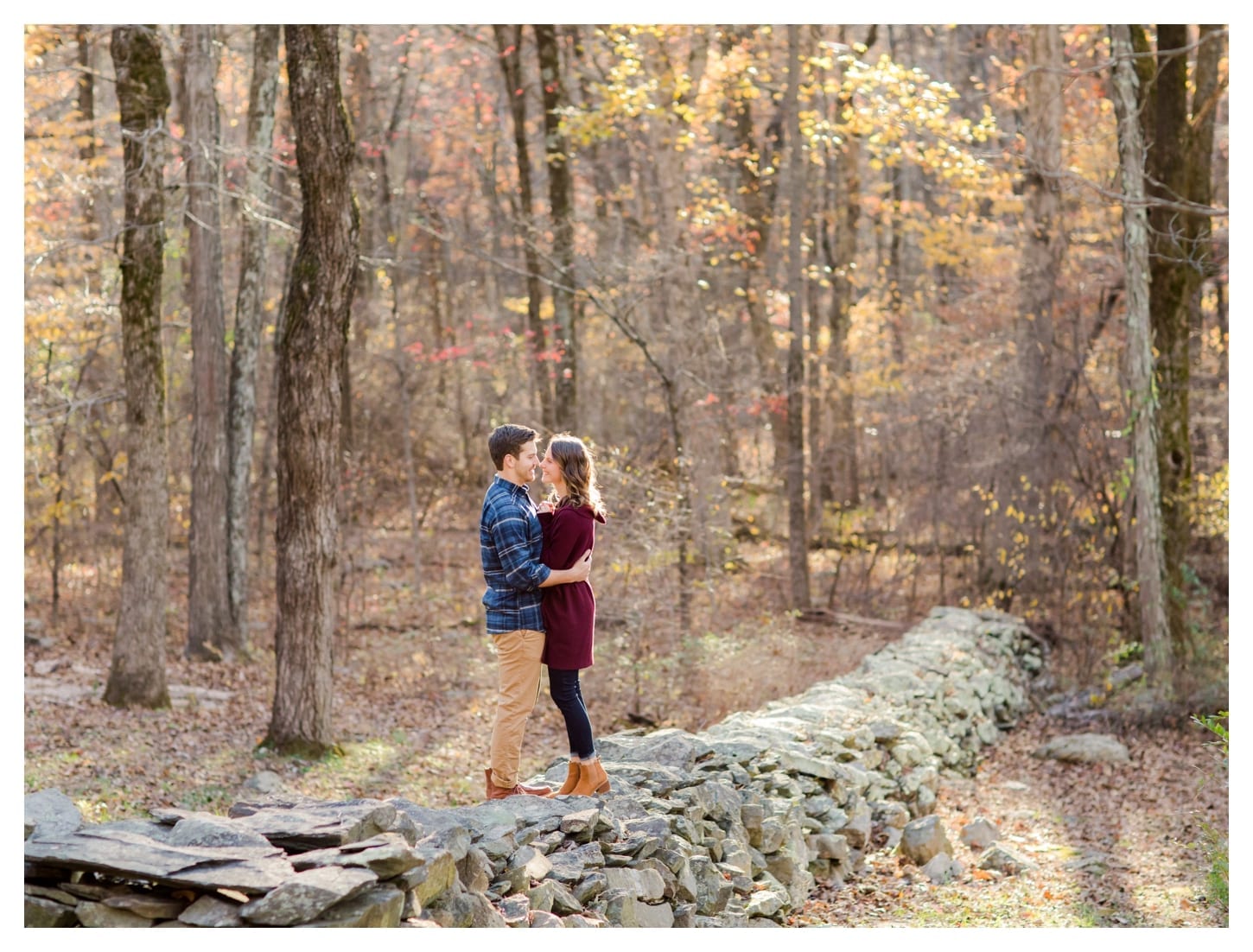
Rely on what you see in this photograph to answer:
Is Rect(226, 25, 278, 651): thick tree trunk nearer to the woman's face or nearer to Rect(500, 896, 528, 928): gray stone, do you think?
the woman's face

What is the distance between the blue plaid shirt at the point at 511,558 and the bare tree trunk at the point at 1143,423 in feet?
24.0

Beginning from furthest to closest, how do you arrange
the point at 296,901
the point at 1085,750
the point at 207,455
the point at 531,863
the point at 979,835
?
the point at 207,455 → the point at 1085,750 → the point at 979,835 → the point at 531,863 → the point at 296,901

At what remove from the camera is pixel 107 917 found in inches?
135

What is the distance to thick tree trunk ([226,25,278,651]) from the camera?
42.1ft

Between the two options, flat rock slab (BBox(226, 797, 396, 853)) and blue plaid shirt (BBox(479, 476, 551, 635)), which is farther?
blue plaid shirt (BBox(479, 476, 551, 635))

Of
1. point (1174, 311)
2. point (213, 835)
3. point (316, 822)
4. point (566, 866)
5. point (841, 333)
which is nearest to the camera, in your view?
point (213, 835)

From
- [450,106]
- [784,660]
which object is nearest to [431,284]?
[450,106]

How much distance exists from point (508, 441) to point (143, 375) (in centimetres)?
597

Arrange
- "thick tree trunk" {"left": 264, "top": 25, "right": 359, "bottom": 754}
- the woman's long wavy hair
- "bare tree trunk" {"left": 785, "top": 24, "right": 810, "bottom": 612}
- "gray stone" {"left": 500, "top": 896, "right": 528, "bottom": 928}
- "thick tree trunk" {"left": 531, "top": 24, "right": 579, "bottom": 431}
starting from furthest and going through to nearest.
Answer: "bare tree trunk" {"left": 785, "top": 24, "right": 810, "bottom": 612}, "thick tree trunk" {"left": 531, "top": 24, "right": 579, "bottom": 431}, "thick tree trunk" {"left": 264, "top": 25, "right": 359, "bottom": 754}, the woman's long wavy hair, "gray stone" {"left": 500, "top": 896, "right": 528, "bottom": 928}

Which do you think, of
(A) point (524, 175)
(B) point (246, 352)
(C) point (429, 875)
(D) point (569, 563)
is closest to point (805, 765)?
(D) point (569, 563)

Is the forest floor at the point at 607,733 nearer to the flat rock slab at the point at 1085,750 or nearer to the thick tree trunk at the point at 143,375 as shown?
the flat rock slab at the point at 1085,750

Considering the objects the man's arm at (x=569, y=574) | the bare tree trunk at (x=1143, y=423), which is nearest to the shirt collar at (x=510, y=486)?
the man's arm at (x=569, y=574)

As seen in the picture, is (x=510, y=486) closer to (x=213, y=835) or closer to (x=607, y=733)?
(x=213, y=835)

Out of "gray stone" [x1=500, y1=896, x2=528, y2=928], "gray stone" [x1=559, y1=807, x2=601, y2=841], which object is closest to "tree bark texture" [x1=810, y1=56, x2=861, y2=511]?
"gray stone" [x1=559, y1=807, x2=601, y2=841]
